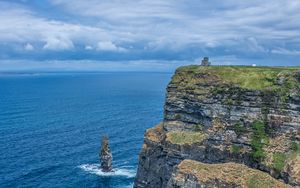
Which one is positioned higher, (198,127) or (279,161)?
(198,127)

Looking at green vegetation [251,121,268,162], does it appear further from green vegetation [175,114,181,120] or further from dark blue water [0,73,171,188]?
dark blue water [0,73,171,188]

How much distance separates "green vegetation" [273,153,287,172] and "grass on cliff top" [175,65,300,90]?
14443mm

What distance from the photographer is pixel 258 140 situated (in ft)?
272

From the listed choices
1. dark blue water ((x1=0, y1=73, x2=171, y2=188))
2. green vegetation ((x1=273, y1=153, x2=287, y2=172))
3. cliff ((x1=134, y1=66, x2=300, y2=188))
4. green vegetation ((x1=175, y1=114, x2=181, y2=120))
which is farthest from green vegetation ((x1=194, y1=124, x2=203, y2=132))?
dark blue water ((x1=0, y1=73, x2=171, y2=188))

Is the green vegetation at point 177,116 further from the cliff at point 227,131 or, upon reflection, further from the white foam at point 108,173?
the white foam at point 108,173

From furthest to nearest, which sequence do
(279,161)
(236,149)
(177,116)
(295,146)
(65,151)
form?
(65,151), (177,116), (236,149), (295,146), (279,161)

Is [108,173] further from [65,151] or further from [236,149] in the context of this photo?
[236,149]

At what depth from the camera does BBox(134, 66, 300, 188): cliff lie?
2908 inches

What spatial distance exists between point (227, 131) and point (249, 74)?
14621mm

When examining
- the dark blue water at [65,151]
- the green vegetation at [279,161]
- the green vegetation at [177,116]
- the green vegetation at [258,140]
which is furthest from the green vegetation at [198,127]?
the dark blue water at [65,151]

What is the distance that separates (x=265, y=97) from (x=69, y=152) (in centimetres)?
8425

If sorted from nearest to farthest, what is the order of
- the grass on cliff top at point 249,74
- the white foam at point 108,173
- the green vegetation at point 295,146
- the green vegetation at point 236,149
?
1. the green vegetation at point 295,146
2. the green vegetation at point 236,149
3. the grass on cliff top at point 249,74
4. the white foam at point 108,173

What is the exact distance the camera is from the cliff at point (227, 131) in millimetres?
73875

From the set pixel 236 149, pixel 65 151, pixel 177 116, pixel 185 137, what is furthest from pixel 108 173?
pixel 236 149
